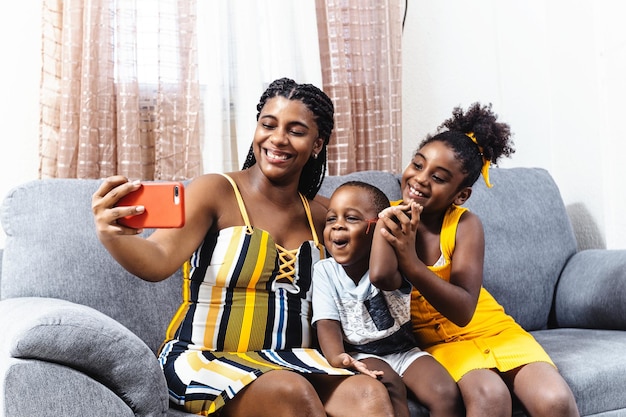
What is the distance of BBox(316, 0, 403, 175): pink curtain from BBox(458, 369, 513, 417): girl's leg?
106cm

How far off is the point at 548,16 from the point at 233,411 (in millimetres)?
1940

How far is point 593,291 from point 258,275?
1106 millimetres

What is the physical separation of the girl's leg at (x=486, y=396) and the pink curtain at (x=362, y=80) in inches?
41.7

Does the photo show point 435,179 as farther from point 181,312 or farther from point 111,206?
point 111,206

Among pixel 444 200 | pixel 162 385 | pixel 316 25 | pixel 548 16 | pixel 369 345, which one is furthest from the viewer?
pixel 548 16

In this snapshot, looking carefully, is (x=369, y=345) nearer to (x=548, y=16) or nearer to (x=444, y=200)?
(x=444, y=200)

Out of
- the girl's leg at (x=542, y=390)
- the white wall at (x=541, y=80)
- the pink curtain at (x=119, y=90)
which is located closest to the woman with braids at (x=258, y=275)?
the girl's leg at (x=542, y=390)

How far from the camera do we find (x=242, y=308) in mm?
1663

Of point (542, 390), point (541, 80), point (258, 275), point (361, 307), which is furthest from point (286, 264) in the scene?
point (541, 80)

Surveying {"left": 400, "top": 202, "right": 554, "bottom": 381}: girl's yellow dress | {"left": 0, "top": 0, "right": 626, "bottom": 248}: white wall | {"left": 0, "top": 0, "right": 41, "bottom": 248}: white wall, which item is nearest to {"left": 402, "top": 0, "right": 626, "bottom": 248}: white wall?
{"left": 0, "top": 0, "right": 626, "bottom": 248}: white wall

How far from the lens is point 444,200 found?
5.93 feet

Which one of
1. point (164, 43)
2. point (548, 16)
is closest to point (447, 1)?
point (548, 16)

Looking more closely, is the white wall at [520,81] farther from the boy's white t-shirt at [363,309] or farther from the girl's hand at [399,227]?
the girl's hand at [399,227]

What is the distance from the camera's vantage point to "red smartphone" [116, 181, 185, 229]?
1.24 meters
